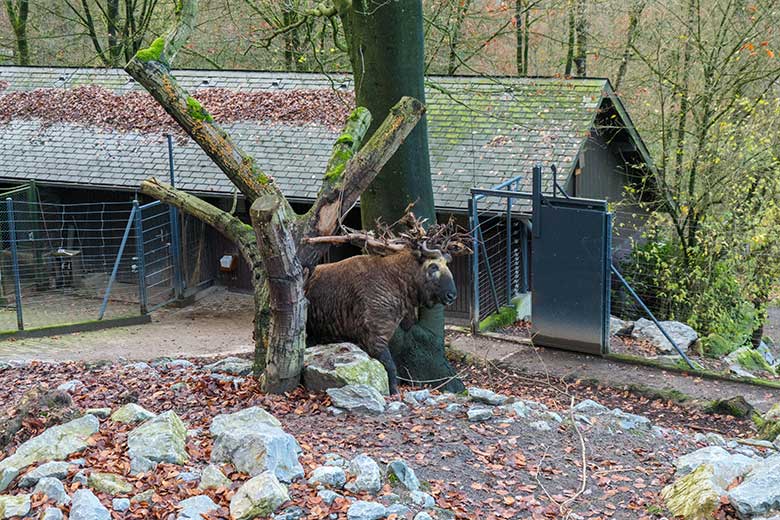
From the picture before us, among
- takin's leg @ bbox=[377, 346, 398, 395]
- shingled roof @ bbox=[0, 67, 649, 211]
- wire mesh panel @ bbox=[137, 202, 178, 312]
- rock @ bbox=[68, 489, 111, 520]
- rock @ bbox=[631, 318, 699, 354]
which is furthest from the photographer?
wire mesh panel @ bbox=[137, 202, 178, 312]

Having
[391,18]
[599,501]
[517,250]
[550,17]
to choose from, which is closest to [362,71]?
[391,18]

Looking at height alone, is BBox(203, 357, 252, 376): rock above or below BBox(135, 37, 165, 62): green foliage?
below

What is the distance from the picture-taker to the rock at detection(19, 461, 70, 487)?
6363mm

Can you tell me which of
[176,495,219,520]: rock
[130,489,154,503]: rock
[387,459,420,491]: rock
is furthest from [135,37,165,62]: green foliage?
[387,459,420,491]: rock

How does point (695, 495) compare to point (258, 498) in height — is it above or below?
below

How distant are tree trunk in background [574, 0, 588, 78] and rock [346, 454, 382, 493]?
66.9ft

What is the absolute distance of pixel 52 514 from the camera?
19.4 feet

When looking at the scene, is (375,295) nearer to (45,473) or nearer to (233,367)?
(233,367)

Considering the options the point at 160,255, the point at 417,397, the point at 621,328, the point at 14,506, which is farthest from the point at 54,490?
the point at 160,255

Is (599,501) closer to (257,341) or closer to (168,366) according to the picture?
(257,341)

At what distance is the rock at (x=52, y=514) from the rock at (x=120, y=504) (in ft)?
1.10

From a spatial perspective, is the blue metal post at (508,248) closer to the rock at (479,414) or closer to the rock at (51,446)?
the rock at (479,414)

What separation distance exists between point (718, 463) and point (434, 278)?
3463mm

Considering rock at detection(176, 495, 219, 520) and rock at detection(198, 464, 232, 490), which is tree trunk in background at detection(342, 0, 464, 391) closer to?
rock at detection(198, 464, 232, 490)
